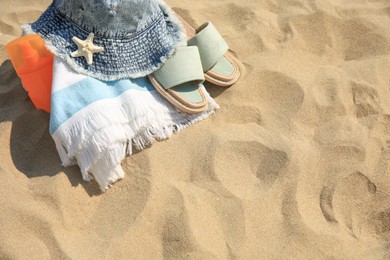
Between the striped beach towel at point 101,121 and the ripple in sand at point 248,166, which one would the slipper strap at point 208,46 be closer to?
the striped beach towel at point 101,121

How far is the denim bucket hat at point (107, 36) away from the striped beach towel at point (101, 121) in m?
0.05

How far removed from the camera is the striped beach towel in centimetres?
176

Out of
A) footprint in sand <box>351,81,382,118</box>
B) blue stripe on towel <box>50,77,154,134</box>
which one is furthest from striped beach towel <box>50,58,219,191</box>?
footprint in sand <box>351,81,382,118</box>

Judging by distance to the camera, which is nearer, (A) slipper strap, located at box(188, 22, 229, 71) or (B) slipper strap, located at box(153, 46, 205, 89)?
(B) slipper strap, located at box(153, 46, 205, 89)

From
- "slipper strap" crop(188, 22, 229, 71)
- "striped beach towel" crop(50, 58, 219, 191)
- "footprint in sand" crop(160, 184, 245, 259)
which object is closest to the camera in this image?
"footprint in sand" crop(160, 184, 245, 259)

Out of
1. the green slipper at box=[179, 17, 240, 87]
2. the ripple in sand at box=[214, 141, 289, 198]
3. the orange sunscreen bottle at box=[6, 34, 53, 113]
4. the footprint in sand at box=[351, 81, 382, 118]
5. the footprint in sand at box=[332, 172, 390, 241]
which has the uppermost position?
the orange sunscreen bottle at box=[6, 34, 53, 113]

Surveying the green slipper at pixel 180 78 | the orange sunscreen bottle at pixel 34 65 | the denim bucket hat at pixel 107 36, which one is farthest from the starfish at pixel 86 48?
the green slipper at pixel 180 78

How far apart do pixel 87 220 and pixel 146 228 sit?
22 centimetres

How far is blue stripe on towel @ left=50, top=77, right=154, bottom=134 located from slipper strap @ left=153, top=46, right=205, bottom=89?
0.14m

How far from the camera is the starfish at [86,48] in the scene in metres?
1.84

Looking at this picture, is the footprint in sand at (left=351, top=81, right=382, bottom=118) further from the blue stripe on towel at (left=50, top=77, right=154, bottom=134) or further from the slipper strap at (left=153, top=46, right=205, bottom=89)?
the blue stripe on towel at (left=50, top=77, right=154, bottom=134)

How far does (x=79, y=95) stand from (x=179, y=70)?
16.8 inches

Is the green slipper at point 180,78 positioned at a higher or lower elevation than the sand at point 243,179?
higher

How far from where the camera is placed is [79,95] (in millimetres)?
1820
